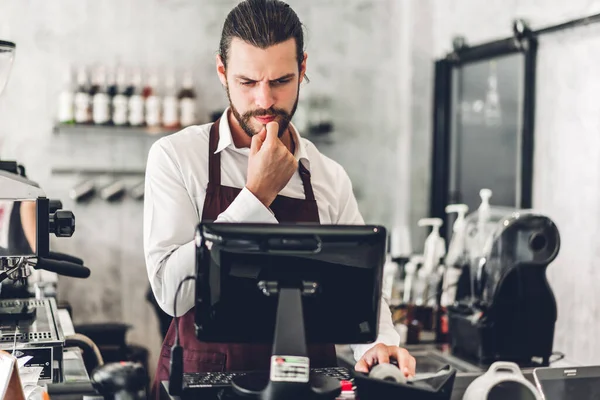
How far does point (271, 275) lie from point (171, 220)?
46 centimetres

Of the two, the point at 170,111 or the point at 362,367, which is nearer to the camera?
the point at 362,367

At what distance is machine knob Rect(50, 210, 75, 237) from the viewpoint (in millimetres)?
1766

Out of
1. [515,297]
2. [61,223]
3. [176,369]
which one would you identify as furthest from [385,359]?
[515,297]

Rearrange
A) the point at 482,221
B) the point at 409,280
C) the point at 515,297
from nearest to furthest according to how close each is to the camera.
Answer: the point at 515,297 → the point at 482,221 → the point at 409,280

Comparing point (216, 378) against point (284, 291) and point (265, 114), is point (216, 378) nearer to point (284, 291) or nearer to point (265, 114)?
point (284, 291)

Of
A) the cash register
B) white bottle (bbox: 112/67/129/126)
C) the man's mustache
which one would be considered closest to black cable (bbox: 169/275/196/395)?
the cash register

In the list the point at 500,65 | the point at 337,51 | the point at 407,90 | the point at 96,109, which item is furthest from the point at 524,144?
the point at 96,109

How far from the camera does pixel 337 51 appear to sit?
5.19m

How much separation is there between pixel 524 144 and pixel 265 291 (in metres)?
2.72

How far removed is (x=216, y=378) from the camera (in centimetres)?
156

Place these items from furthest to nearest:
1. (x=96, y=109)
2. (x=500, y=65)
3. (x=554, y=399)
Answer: (x=96, y=109) → (x=500, y=65) → (x=554, y=399)

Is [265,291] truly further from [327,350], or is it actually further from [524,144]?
[524,144]

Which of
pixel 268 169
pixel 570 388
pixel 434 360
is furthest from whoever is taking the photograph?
pixel 434 360

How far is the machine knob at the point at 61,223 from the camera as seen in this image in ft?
5.79
